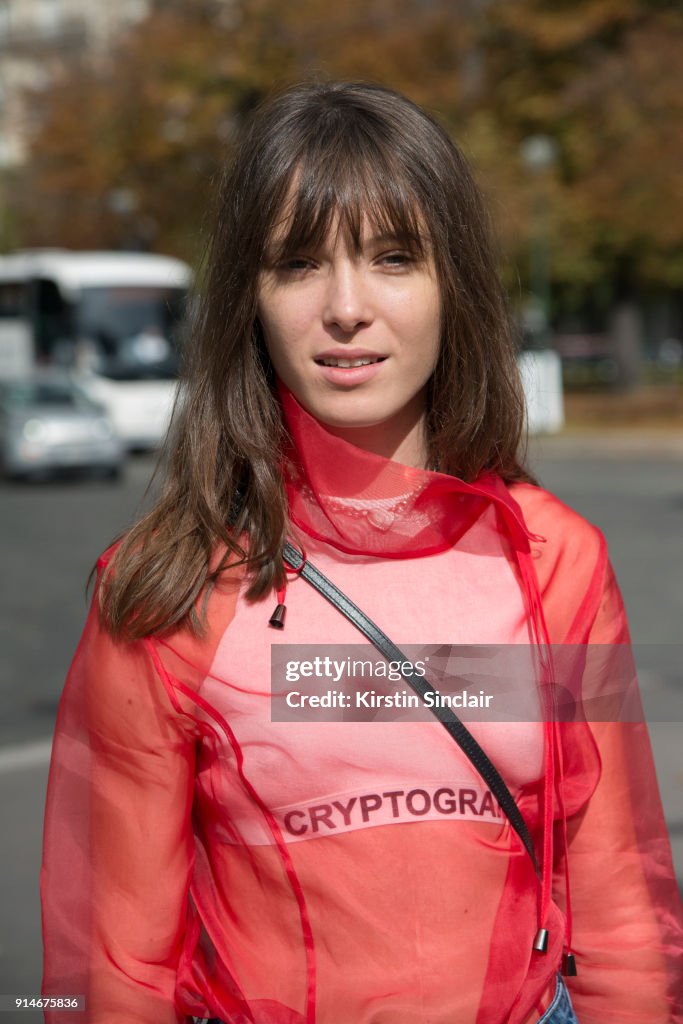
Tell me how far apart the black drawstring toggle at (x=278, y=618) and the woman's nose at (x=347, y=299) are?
0.31 meters

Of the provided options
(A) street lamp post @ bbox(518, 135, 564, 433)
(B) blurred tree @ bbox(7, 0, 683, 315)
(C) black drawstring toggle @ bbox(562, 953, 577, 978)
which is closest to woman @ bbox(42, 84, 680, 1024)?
(C) black drawstring toggle @ bbox(562, 953, 577, 978)

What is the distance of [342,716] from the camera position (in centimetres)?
155

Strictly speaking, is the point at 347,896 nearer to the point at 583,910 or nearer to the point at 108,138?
the point at 583,910

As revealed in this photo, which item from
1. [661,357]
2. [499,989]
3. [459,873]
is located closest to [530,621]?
[459,873]

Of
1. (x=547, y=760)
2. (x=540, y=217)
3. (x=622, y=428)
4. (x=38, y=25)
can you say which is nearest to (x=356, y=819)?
(x=547, y=760)

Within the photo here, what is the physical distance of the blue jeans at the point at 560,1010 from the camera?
156 cm

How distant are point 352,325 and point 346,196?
0.45 feet

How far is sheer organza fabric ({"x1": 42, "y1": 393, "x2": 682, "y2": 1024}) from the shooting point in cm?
150

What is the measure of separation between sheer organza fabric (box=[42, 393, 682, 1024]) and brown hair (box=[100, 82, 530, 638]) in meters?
0.04

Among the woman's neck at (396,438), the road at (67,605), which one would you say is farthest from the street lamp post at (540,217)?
the woman's neck at (396,438)

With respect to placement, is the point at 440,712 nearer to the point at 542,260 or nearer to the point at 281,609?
the point at 281,609

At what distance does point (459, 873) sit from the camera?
1.51m

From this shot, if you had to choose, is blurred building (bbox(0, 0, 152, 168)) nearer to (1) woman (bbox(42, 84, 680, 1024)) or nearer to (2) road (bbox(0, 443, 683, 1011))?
(2) road (bbox(0, 443, 683, 1011))

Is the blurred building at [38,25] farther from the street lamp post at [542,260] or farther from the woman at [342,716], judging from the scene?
the woman at [342,716]
